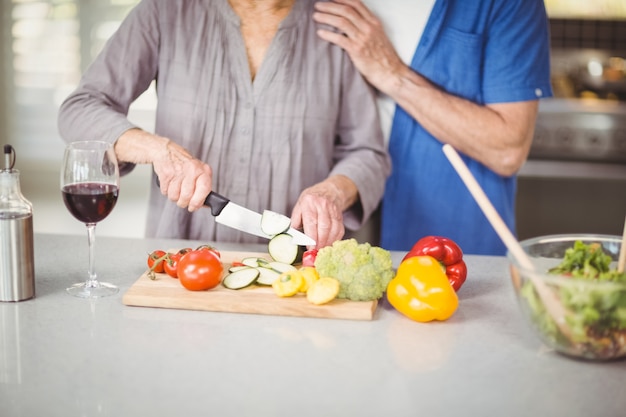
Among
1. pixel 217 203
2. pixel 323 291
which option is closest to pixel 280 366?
pixel 323 291

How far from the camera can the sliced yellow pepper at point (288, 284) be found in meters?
1.58

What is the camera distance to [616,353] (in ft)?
4.37

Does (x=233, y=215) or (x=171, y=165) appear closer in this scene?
(x=233, y=215)

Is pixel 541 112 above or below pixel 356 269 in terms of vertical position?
above

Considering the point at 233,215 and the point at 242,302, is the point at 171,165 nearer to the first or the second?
the point at 233,215

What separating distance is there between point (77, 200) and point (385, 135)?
126 centimetres

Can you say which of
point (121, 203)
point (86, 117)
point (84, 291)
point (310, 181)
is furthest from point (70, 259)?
point (121, 203)

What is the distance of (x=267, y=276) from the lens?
1.65 meters

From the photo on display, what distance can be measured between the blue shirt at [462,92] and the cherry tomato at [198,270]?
1135mm

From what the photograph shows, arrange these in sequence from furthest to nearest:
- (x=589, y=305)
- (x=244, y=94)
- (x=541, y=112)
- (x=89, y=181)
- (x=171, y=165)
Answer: (x=541, y=112)
(x=244, y=94)
(x=171, y=165)
(x=89, y=181)
(x=589, y=305)

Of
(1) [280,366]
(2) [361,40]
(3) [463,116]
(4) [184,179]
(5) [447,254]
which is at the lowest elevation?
(1) [280,366]

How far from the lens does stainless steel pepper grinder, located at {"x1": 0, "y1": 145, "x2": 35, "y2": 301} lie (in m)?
1.55

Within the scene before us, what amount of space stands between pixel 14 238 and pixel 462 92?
148cm

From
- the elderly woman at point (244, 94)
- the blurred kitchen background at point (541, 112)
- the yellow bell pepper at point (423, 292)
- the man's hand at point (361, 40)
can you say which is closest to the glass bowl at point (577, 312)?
the yellow bell pepper at point (423, 292)
